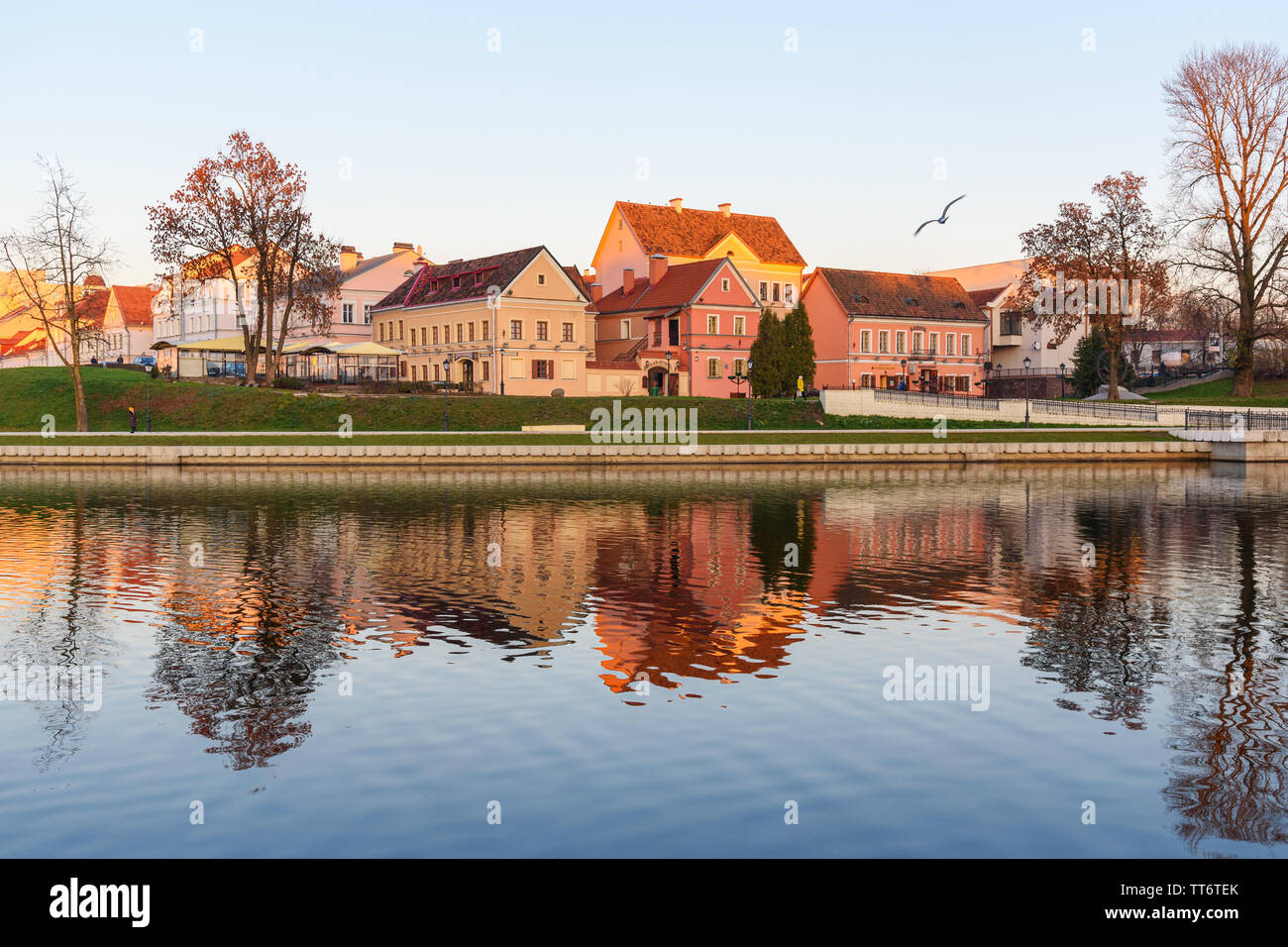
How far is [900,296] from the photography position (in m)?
90.0

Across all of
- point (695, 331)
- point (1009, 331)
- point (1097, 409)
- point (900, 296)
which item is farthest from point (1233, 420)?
point (1009, 331)

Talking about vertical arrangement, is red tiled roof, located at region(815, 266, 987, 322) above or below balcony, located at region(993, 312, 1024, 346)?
above

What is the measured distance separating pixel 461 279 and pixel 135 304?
62.1m

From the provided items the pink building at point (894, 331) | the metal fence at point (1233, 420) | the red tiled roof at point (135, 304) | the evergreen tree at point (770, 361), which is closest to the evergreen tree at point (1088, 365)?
the pink building at point (894, 331)

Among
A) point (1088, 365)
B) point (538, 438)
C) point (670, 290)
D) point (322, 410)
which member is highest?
point (670, 290)

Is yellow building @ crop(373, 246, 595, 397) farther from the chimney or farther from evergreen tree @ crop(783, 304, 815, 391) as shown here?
evergreen tree @ crop(783, 304, 815, 391)

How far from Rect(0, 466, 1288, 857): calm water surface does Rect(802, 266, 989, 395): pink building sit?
59.0m

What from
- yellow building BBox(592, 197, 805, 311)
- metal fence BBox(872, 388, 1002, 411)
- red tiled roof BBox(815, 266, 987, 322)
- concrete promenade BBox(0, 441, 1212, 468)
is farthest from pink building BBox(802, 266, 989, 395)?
concrete promenade BBox(0, 441, 1212, 468)

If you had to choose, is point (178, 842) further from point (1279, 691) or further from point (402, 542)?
point (402, 542)

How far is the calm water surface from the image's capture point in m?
9.35

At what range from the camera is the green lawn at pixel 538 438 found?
54281mm

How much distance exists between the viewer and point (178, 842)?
8945 millimetres

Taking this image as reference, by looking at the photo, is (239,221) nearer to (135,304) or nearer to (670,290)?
(670,290)
